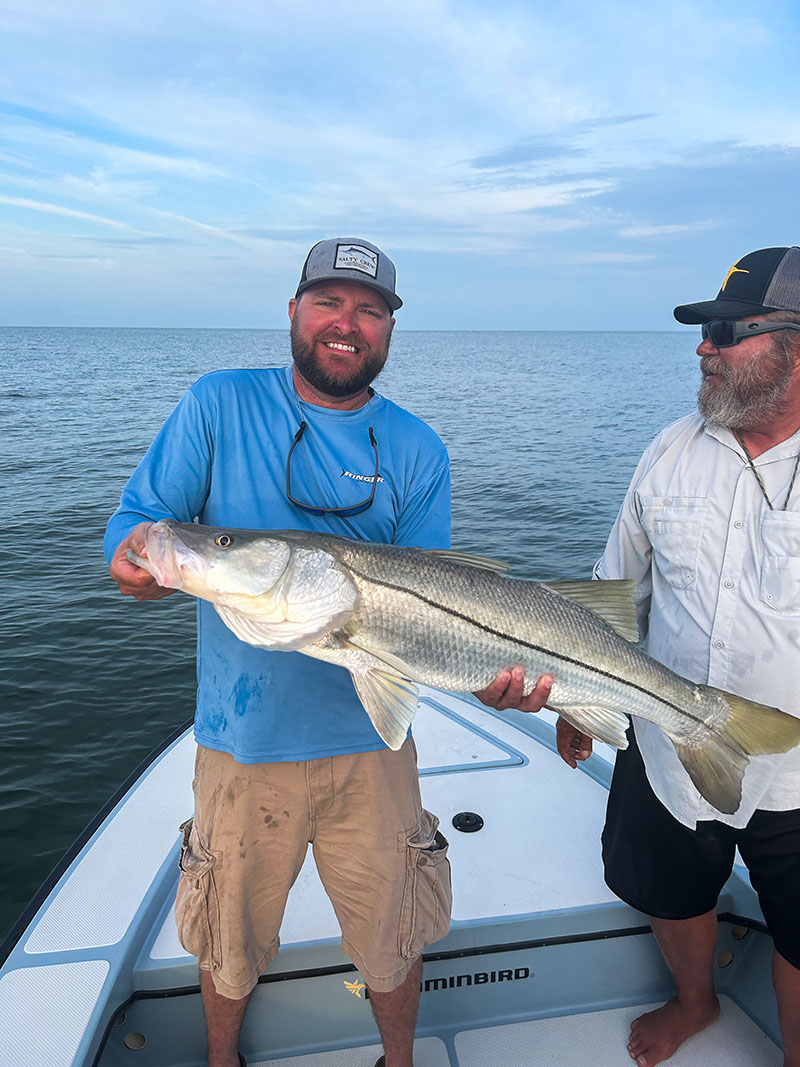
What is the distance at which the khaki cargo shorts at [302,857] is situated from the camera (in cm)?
284

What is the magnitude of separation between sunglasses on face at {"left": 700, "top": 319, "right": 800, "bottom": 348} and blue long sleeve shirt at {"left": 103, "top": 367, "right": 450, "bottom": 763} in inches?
52.0

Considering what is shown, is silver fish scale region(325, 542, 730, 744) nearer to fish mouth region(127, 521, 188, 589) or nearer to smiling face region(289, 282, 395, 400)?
fish mouth region(127, 521, 188, 589)

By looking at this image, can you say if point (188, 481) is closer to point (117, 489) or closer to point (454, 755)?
point (454, 755)

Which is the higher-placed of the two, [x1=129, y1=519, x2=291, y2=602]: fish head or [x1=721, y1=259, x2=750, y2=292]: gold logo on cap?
[x1=721, y1=259, x2=750, y2=292]: gold logo on cap

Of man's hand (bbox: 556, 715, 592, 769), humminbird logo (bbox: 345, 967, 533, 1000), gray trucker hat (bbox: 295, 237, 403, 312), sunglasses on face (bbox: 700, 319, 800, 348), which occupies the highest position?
gray trucker hat (bbox: 295, 237, 403, 312)

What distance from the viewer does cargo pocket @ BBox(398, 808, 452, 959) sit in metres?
2.96

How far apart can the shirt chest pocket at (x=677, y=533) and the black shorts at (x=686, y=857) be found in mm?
842

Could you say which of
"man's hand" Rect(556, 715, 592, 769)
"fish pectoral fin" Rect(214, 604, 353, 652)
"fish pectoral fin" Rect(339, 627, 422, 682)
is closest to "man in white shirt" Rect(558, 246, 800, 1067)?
"man's hand" Rect(556, 715, 592, 769)

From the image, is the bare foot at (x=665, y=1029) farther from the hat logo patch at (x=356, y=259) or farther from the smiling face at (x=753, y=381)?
the hat logo patch at (x=356, y=259)

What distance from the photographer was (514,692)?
2.78 metres

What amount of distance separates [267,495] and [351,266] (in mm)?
1018

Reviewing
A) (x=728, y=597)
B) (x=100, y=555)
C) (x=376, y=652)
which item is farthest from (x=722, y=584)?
(x=100, y=555)

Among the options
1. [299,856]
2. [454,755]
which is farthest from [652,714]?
[454,755]

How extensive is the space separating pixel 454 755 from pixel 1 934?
402 cm
